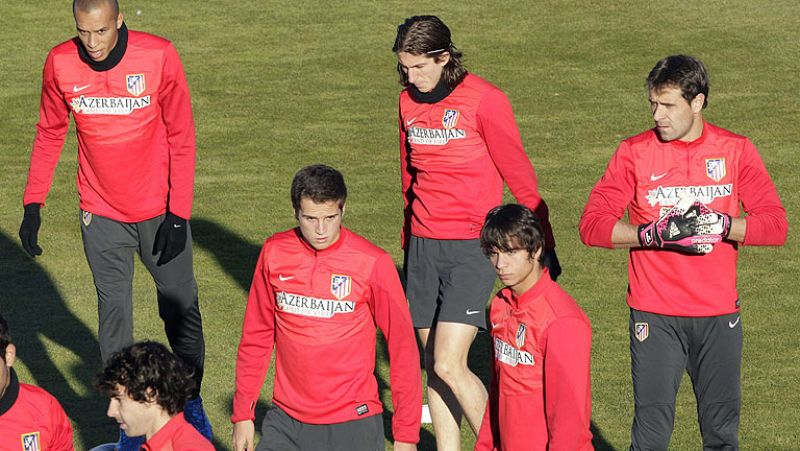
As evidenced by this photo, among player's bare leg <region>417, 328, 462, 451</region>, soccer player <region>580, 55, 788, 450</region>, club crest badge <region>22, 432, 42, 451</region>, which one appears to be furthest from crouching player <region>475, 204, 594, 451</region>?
player's bare leg <region>417, 328, 462, 451</region>

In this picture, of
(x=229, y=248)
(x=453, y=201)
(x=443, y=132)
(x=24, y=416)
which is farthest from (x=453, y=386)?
(x=229, y=248)

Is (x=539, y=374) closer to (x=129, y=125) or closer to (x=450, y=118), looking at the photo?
(x=450, y=118)

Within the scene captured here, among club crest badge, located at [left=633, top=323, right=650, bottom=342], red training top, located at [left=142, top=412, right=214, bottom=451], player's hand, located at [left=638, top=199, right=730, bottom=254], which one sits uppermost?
player's hand, located at [left=638, top=199, right=730, bottom=254]

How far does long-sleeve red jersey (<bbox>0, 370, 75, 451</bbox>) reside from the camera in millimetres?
6414

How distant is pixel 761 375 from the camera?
1030 cm

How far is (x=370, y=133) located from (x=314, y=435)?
1133cm

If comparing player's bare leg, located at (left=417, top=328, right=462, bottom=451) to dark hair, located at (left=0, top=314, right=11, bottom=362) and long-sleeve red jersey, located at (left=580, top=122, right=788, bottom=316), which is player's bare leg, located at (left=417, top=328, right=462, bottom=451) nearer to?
long-sleeve red jersey, located at (left=580, top=122, right=788, bottom=316)

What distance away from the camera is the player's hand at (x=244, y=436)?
7066 millimetres

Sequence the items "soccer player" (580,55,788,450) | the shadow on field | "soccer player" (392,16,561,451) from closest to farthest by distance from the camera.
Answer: "soccer player" (580,55,788,450), "soccer player" (392,16,561,451), the shadow on field

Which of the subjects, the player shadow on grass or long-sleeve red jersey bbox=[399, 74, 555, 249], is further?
the player shadow on grass

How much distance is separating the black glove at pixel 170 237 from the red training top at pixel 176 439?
A: 3.20 metres

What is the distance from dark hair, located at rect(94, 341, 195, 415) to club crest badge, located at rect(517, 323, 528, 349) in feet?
4.79

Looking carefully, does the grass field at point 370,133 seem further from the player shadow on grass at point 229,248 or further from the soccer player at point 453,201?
the soccer player at point 453,201

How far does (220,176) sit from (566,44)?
772 centimetres
